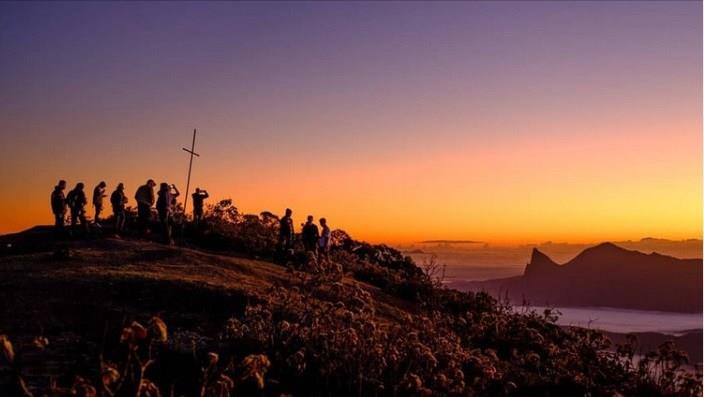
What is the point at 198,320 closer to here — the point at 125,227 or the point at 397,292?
the point at 397,292

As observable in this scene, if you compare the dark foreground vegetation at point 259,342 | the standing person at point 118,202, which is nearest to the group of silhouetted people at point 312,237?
the dark foreground vegetation at point 259,342

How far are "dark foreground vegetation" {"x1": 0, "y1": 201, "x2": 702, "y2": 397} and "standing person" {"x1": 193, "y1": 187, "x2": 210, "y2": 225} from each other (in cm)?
615

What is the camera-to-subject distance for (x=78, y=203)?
84.6 feet

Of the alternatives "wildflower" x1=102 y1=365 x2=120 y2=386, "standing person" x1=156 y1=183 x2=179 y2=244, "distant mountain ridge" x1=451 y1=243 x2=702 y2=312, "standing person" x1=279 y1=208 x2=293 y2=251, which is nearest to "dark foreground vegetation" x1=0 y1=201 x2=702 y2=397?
"wildflower" x1=102 y1=365 x2=120 y2=386

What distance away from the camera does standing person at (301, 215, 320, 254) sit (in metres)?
24.9

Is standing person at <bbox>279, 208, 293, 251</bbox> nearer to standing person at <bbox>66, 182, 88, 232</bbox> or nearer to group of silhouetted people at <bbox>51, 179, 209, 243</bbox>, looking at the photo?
group of silhouetted people at <bbox>51, 179, 209, 243</bbox>

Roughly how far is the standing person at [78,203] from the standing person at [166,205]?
10.5ft

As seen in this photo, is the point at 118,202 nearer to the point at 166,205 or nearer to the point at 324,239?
the point at 166,205

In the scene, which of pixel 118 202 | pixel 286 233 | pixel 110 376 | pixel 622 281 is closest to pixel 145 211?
pixel 118 202

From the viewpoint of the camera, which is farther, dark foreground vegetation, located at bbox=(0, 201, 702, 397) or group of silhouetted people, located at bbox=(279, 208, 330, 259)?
group of silhouetted people, located at bbox=(279, 208, 330, 259)

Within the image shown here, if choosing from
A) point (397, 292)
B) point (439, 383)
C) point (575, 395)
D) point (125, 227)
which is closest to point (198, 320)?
point (439, 383)

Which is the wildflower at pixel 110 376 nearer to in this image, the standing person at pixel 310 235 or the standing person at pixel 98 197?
the standing person at pixel 310 235

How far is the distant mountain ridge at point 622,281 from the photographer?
385 ft

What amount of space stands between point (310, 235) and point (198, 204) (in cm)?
605
